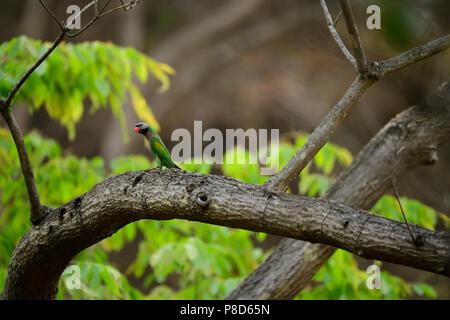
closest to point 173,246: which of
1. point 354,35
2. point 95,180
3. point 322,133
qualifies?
point 95,180

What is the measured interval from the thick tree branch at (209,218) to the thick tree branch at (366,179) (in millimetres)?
1031

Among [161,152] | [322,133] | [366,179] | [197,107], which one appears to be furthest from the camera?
[197,107]

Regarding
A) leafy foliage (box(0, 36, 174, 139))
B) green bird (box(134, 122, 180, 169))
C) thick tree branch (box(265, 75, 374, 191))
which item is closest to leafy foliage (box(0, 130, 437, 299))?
leafy foliage (box(0, 36, 174, 139))

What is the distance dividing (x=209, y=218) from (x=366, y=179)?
1397 millimetres

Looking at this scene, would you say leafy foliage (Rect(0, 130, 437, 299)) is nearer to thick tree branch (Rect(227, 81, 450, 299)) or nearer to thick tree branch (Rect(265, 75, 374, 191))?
thick tree branch (Rect(227, 81, 450, 299))

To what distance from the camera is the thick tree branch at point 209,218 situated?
1.69 meters

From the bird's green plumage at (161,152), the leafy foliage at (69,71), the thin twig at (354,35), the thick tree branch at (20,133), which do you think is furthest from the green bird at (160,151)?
the thin twig at (354,35)

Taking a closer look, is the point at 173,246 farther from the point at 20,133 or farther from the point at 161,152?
the point at 20,133

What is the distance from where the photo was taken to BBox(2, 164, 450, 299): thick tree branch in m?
1.69

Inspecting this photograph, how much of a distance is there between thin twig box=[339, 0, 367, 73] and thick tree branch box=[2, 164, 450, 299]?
50 centimetres

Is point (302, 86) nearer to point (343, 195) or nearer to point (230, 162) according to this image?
point (230, 162)

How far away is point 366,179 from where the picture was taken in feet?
9.93
